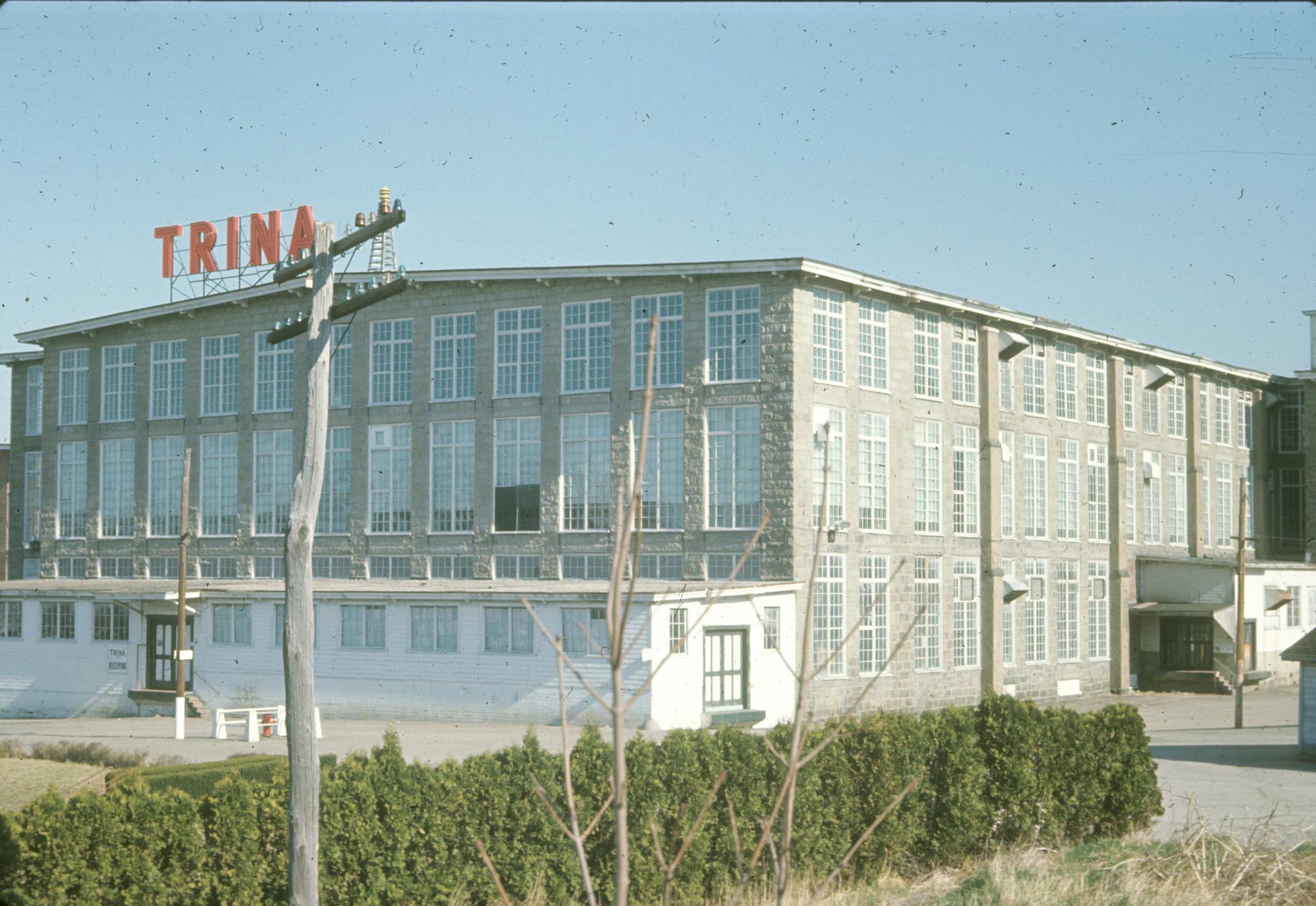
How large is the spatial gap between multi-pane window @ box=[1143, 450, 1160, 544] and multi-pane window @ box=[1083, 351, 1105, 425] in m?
3.25

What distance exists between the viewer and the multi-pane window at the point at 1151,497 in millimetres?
56188

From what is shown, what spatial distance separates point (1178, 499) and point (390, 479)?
30279 millimetres

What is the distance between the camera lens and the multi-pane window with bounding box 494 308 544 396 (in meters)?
45.2

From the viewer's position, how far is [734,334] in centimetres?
4194

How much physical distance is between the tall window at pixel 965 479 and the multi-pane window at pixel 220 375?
76.8ft

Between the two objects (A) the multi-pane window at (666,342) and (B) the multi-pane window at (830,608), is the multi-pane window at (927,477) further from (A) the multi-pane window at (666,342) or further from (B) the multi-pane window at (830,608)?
(A) the multi-pane window at (666,342)

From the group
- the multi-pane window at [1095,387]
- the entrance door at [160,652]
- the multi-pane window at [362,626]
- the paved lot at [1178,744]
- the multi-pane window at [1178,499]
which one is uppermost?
the multi-pane window at [1095,387]

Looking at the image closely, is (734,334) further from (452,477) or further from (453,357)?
(452,477)

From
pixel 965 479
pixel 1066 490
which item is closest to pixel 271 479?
pixel 965 479

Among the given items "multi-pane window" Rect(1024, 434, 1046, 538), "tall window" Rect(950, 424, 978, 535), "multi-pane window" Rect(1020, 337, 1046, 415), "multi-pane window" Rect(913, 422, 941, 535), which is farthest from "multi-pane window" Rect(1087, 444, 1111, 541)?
"multi-pane window" Rect(913, 422, 941, 535)

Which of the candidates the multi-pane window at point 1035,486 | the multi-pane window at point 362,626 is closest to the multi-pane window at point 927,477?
the multi-pane window at point 1035,486

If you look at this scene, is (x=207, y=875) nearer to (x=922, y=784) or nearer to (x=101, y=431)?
(x=922, y=784)

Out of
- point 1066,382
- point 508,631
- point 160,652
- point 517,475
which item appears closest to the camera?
point 508,631

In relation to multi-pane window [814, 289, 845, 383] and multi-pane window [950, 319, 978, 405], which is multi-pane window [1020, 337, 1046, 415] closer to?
multi-pane window [950, 319, 978, 405]
